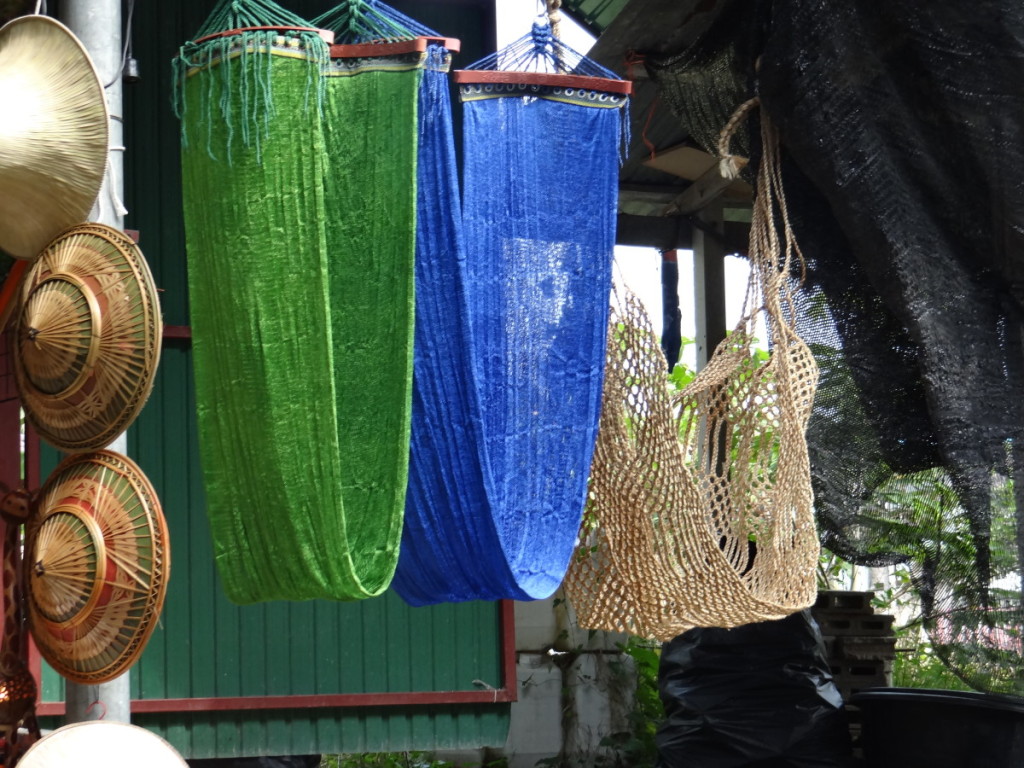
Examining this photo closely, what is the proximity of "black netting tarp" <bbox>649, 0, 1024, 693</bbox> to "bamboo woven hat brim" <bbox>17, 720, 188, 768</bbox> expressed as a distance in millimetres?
1987

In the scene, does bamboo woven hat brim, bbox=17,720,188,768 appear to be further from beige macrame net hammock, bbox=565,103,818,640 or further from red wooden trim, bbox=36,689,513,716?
red wooden trim, bbox=36,689,513,716

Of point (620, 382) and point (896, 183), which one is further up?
point (896, 183)

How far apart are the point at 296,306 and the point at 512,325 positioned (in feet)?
1.51

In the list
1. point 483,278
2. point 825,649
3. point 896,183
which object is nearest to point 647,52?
point 896,183

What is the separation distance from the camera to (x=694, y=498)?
2988 millimetres

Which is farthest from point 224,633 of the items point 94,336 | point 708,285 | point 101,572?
point 708,285

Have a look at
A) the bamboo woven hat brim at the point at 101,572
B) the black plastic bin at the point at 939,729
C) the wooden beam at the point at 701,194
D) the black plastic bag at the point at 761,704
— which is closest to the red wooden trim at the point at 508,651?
the black plastic bag at the point at 761,704

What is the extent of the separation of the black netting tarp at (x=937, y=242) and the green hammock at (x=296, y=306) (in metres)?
1.35

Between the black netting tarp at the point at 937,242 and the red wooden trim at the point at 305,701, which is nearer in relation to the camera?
the black netting tarp at the point at 937,242

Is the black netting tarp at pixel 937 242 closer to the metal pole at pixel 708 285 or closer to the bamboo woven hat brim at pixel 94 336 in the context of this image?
the metal pole at pixel 708 285

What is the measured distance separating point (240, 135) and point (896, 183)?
1.74 meters

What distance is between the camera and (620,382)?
3029 mm

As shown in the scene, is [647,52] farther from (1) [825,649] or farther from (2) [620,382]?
(1) [825,649]

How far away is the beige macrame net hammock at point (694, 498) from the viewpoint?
2975mm
